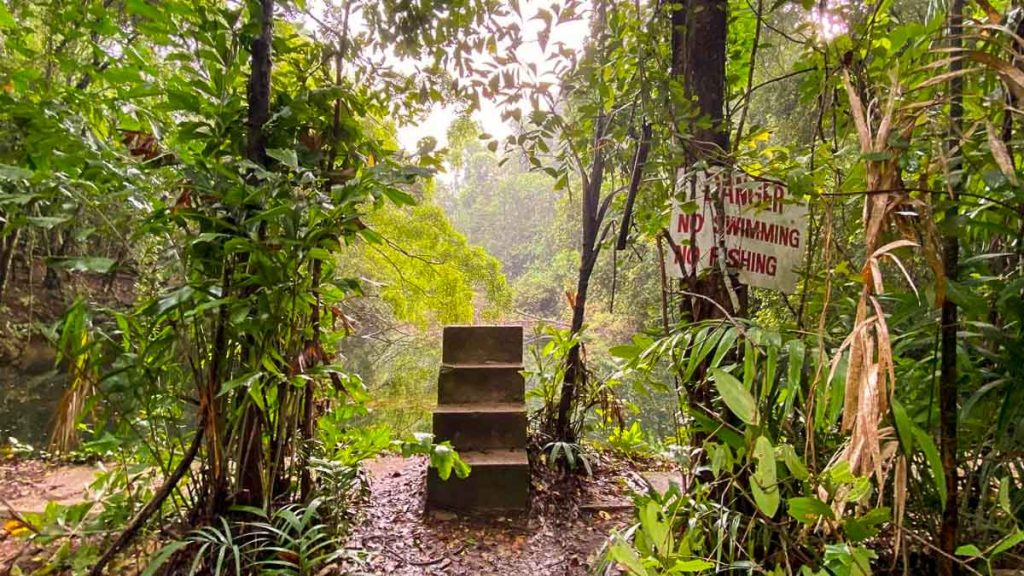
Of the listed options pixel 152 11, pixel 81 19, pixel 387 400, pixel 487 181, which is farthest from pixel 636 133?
pixel 487 181

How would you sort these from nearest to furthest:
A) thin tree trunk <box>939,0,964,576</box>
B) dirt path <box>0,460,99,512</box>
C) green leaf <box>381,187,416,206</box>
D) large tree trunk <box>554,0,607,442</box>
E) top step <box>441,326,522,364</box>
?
1. thin tree trunk <box>939,0,964,576</box>
2. green leaf <box>381,187,416,206</box>
3. dirt path <box>0,460,99,512</box>
4. large tree trunk <box>554,0,607,442</box>
5. top step <box>441,326,522,364</box>

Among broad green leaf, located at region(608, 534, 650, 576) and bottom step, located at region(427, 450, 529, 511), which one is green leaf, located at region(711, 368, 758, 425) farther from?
bottom step, located at region(427, 450, 529, 511)

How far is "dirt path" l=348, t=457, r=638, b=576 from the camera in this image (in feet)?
6.21

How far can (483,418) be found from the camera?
255 centimetres

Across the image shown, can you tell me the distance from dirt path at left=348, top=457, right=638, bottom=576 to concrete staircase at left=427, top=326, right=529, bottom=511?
0.10 meters

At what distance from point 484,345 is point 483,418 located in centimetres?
46

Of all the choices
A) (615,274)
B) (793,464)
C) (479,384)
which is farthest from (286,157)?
(479,384)

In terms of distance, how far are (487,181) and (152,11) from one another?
17235 mm

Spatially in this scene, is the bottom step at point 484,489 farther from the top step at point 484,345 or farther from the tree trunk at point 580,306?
the top step at point 484,345

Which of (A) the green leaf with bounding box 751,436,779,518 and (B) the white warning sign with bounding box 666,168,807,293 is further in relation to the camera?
(B) the white warning sign with bounding box 666,168,807,293

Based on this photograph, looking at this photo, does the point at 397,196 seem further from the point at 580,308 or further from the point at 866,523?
the point at 580,308

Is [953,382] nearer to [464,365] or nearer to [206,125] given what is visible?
[206,125]

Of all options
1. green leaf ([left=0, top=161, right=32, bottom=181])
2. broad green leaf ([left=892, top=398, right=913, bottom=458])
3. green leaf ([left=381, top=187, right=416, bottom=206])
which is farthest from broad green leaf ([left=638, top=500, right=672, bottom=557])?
green leaf ([left=0, top=161, right=32, bottom=181])

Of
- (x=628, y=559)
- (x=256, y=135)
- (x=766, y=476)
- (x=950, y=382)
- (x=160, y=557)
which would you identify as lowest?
(x=160, y=557)
